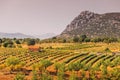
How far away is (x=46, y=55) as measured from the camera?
160 meters

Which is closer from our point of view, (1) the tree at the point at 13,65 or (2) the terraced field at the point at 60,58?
(1) the tree at the point at 13,65

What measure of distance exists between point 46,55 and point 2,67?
131 ft

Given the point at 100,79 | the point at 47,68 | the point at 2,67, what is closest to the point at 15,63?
the point at 2,67

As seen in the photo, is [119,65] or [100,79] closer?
[100,79]

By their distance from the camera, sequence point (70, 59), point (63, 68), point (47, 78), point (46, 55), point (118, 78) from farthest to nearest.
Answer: point (46, 55), point (70, 59), point (63, 68), point (118, 78), point (47, 78)

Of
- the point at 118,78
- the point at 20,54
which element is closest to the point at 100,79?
the point at 118,78

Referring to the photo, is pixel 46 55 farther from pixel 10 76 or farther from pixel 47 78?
pixel 47 78

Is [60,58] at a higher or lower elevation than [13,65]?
higher

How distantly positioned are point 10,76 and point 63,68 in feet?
74.0

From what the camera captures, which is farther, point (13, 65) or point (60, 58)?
point (60, 58)

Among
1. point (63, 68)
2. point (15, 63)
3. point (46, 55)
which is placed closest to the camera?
point (63, 68)

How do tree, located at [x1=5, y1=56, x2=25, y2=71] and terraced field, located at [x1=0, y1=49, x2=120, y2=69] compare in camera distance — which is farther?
terraced field, located at [x1=0, y1=49, x2=120, y2=69]

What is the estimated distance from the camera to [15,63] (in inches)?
4838

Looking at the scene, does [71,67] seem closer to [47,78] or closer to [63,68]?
[63,68]
